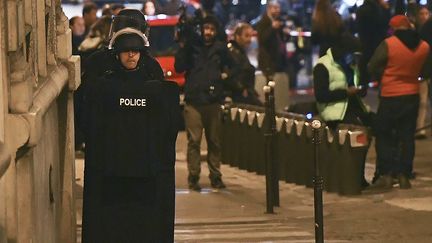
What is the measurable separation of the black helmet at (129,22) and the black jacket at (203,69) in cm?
445

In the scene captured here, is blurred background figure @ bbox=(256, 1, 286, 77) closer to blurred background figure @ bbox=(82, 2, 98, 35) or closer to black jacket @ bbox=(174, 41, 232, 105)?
blurred background figure @ bbox=(82, 2, 98, 35)

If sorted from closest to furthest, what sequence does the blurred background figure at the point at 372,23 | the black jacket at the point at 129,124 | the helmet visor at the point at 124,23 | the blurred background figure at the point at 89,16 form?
the black jacket at the point at 129,124
the helmet visor at the point at 124,23
the blurred background figure at the point at 89,16
the blurred background figure at the point at 372,23

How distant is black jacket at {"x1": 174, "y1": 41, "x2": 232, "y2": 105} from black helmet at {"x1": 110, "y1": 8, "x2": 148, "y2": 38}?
4.45m

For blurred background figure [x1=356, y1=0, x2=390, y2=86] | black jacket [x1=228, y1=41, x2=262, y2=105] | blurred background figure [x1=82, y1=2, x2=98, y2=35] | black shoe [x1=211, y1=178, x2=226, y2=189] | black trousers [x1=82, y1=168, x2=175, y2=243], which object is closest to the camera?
black trousers [x1=82, y1=168, x2=175, y2=243]

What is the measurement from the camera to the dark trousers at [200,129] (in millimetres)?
16156

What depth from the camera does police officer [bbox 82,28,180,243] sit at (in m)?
9.26

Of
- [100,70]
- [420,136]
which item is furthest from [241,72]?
[100,70]

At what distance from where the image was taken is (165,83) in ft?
30.6

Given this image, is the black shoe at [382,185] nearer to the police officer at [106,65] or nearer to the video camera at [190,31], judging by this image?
the video camera at [190,31]

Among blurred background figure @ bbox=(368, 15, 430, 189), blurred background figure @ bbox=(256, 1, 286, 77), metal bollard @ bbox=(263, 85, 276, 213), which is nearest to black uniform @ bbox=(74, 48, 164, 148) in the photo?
metal bollard @ bbox=(263, 85, 276, 213)

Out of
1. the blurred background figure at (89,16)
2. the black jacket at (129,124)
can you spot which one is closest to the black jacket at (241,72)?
the blurred background figure at (89,16)

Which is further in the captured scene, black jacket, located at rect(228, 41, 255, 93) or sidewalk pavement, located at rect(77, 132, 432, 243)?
black jacket, located at rect(228, 41, 255, 93)

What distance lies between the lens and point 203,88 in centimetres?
1609

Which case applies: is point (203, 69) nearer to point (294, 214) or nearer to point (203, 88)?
point (203, 88)
